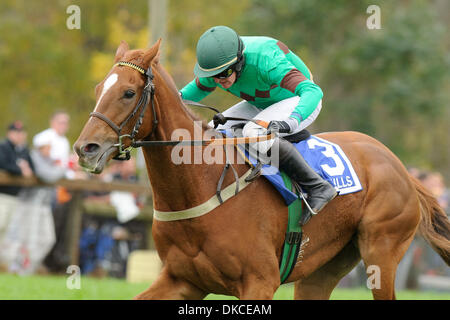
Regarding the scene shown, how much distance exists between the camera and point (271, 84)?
5039mm

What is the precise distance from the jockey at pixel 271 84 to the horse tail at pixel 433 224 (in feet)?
4.61

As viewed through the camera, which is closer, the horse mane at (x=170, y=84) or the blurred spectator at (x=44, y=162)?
the horse mane at (x=170, y=84)

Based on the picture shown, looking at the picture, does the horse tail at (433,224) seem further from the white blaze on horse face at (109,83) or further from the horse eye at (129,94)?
the white blaze on horse face at (109,83)

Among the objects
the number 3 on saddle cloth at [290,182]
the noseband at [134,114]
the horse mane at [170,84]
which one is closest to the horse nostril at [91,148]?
the noseband at [134,114]

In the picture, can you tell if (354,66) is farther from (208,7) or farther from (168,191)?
(168,191)

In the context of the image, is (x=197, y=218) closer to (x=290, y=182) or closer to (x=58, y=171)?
(x=290, y=182)

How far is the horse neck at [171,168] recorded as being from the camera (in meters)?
4.52

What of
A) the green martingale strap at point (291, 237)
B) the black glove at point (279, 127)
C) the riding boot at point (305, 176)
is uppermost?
the black glove at point (279, 127)

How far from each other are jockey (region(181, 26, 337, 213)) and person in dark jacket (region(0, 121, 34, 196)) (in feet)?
16.8

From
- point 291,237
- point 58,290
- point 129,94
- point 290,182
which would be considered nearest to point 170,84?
point 129,94

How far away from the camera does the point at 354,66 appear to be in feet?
63.7

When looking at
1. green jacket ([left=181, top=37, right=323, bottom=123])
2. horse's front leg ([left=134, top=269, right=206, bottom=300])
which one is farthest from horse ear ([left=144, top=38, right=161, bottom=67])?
horse's front leg ([left=134, top=269, right=206, bottom=300])

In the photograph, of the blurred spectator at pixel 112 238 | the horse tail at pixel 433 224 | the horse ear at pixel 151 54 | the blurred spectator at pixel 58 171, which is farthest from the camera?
the blurred spectator at pixel 112 238

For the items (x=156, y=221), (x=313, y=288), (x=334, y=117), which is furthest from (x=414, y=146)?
(x=156, y=221)
